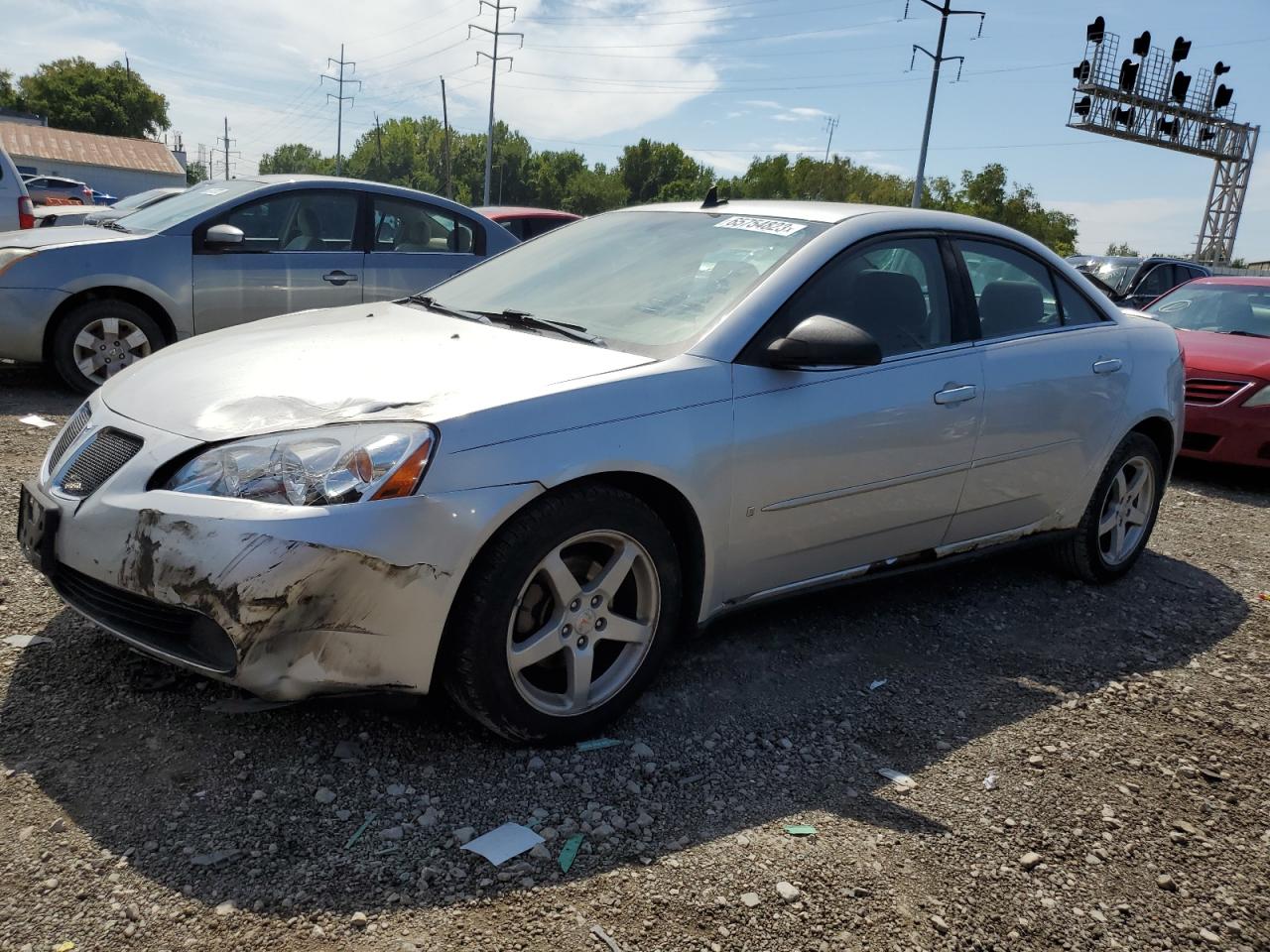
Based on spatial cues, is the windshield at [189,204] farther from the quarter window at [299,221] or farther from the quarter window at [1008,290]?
the quarter window at [1008,290]

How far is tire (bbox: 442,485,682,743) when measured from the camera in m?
2.69

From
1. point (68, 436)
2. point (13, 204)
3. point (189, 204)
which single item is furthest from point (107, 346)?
point (68, 436)

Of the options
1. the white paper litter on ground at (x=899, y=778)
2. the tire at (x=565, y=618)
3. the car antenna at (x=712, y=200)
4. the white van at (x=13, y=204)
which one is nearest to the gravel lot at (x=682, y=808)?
the white paper litter on ground at (x=899, y=778)

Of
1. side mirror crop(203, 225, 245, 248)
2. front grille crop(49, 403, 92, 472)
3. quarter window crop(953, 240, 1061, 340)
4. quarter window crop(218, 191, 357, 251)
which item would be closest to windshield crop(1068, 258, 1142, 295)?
quarter window crop(218, 191, 357, 251)

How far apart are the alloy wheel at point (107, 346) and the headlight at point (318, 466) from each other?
4.83 metres

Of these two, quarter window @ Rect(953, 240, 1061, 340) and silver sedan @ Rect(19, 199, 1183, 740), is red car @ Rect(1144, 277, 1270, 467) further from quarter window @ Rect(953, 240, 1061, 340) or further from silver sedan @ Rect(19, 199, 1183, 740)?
quarter window @ Rect(953, 240, 1061, 340)

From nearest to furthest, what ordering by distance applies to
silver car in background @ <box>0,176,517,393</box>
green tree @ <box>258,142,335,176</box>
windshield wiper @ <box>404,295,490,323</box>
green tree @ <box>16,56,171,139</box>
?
windshield wiper @ <box>404,295,490,323</box>
silver car in background @ <box>0,176,517,393</box>
green tree @ <box>16,56,171,139</box>
green tree @ <box>258,142,335,176</box>

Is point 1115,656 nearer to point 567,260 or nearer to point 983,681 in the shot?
point 983,681

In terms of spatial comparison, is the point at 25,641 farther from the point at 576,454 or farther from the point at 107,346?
the point at 107,346

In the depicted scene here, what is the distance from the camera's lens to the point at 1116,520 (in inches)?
196

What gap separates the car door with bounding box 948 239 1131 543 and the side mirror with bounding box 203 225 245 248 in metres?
4.93

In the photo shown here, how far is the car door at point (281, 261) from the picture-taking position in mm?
7125

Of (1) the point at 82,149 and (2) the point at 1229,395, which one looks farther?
(1) the point at 82,149

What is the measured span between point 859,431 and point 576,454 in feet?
3.77
